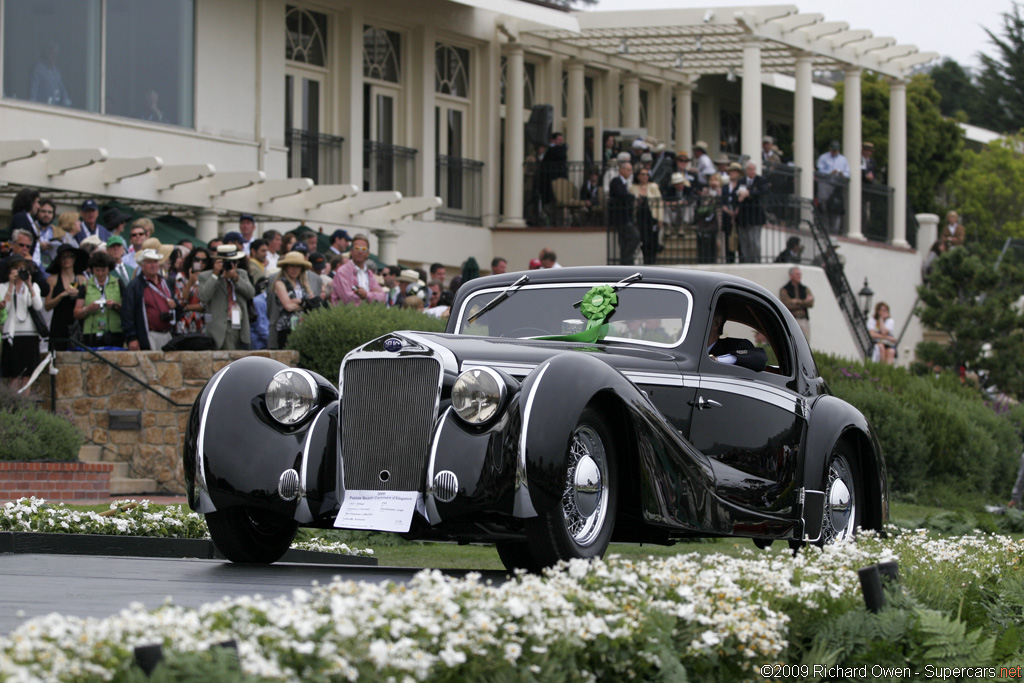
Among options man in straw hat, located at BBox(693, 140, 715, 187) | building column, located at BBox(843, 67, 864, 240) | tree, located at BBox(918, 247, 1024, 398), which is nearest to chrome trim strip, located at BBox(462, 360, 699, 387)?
tree, located at BBox(918, 247, 1024, 398)

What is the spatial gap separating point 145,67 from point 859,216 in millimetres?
15948

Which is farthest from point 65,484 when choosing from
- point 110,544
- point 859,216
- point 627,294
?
point 859,216

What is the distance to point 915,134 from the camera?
38719 millimetres

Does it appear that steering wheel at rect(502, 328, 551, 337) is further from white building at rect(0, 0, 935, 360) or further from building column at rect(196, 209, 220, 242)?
building column at rect(196, 209, 220, 242)

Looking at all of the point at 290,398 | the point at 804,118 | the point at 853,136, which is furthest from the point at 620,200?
the point at 290,398

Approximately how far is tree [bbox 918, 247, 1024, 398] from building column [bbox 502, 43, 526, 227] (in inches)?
312

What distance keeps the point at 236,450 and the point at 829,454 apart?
3.74 m

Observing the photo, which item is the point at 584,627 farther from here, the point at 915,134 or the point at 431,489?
the point at 915,134

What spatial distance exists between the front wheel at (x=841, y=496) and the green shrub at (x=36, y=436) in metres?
7.47

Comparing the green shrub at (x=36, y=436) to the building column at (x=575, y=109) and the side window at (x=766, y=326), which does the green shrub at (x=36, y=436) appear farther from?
the building column at (x=575, y=109)

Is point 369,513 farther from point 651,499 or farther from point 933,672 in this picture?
point 933,672

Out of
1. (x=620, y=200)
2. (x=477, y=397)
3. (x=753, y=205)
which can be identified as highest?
(x=620, y=200)

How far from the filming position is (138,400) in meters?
14.5

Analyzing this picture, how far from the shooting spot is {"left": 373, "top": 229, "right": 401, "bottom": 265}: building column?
78.1 ft
